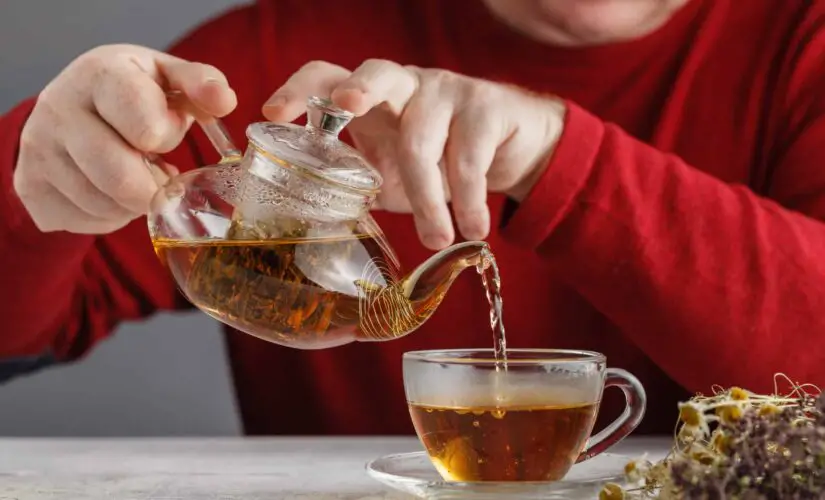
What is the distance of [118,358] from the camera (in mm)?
1358

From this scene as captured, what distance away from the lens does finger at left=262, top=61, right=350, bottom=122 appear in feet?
2.51

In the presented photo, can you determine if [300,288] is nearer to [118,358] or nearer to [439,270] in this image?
[439,270]

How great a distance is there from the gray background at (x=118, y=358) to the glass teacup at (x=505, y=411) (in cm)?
77

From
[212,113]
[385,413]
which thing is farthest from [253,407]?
[212,113]

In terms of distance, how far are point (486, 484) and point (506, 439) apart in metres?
0.07

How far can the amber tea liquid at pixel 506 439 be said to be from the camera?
600 mm

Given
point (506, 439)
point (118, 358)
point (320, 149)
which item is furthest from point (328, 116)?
point (118, 358)

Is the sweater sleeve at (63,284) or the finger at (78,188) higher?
the finger at (78,188)

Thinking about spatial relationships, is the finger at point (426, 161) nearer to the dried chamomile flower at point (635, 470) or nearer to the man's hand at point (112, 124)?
the man's hand at point (112, 124)

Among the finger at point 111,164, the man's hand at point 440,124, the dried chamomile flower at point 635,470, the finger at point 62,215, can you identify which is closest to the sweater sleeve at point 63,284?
the finger at point 62,215

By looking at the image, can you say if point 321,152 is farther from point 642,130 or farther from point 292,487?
point 642,130

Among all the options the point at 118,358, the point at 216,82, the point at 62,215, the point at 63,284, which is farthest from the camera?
the point at 118,358

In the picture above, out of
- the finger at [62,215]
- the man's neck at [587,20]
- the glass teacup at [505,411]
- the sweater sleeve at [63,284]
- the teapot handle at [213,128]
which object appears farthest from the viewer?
the man's neck at [587,20]

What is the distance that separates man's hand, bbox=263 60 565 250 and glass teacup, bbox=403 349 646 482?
0.18 meters
